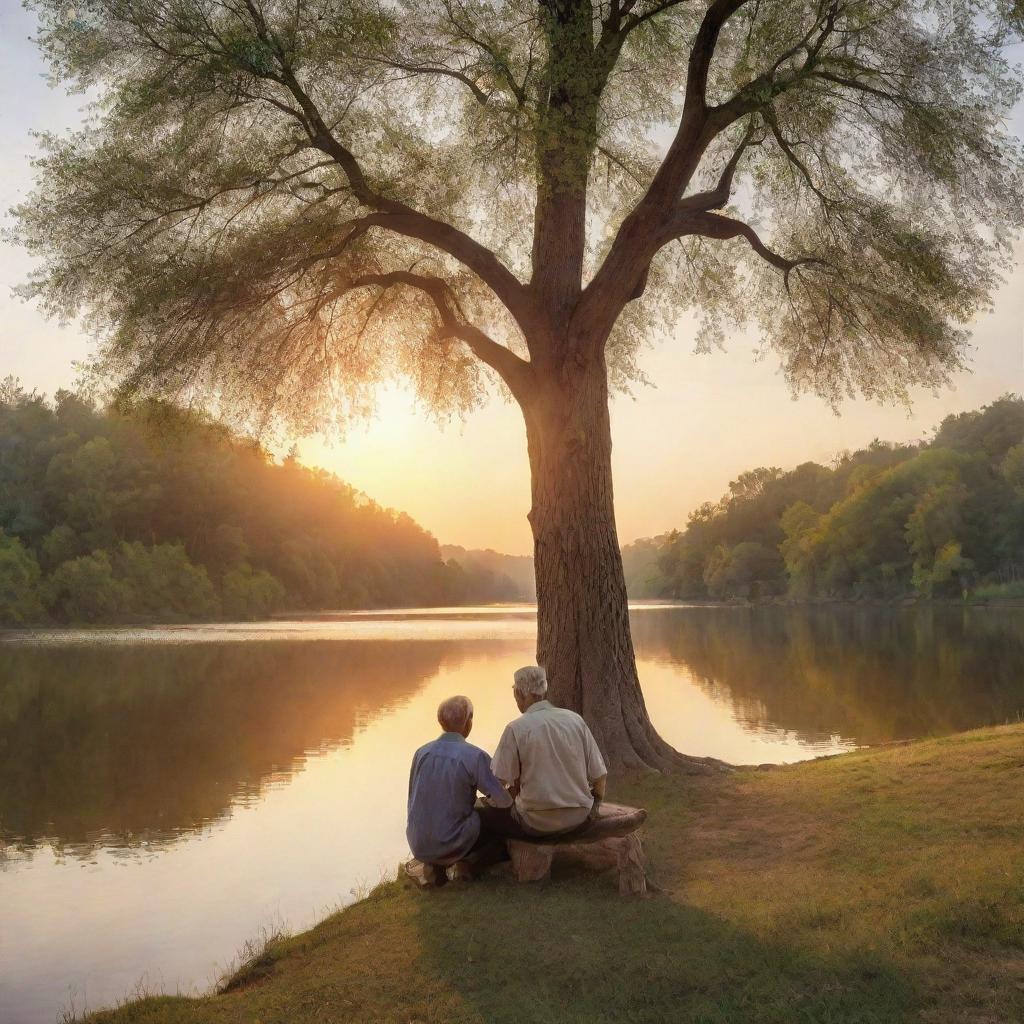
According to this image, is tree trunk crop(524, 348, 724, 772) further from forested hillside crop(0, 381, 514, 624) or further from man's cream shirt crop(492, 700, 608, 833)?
forested hillside crop(0, 381, 514, 624)

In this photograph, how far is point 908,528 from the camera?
85.4m

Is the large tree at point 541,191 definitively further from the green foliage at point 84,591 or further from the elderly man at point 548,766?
the green foliage at point 84,591

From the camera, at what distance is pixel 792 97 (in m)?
11.4

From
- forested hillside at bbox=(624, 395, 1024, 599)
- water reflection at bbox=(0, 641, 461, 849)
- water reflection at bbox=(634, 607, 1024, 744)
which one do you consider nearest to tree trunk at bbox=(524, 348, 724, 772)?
water reflection at bbox=(0, 641, 461, 849)

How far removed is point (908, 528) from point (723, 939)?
283 ft

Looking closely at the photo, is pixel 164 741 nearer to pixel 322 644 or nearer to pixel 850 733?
pixel 850 733

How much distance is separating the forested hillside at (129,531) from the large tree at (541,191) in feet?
135

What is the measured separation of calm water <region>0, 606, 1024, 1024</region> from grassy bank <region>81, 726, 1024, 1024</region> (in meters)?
1.90

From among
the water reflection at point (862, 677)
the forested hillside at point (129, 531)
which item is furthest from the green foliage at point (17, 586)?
the water reflection at point (862, 677)

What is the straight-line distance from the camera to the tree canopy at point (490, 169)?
428 inches

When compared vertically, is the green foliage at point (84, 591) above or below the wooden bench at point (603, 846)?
above

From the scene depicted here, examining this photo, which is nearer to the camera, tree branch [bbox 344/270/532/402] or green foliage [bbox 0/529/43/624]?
tree branch [bbox 344/270/532/402]

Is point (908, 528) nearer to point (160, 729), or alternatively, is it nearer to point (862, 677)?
point (862, 677)

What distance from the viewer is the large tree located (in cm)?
1075
